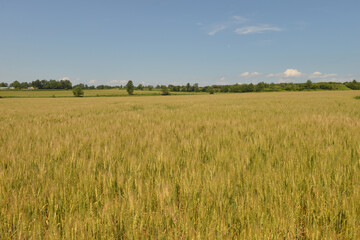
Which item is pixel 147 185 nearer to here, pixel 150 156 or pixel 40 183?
pixel 150 156

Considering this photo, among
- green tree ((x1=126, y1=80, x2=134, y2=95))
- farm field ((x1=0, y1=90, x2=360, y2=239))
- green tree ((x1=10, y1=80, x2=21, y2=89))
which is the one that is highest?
green tree ((x1=10, y1=80, x2=21, y2=89))

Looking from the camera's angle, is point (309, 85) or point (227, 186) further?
point (309, 85)

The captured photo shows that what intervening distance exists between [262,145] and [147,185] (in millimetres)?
1864

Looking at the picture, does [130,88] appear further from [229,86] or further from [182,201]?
[182,201]

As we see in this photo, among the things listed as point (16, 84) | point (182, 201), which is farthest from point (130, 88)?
point (16, 84)

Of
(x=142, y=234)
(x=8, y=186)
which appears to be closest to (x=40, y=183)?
(x=8, y=186)

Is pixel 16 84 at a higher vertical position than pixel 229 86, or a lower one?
higher

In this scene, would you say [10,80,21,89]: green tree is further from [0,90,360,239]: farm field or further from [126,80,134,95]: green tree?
[0,90,360,239]: farm field

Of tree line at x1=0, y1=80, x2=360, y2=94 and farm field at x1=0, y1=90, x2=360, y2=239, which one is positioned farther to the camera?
tree line at x1=0, y1=80, x2=360, y2=94

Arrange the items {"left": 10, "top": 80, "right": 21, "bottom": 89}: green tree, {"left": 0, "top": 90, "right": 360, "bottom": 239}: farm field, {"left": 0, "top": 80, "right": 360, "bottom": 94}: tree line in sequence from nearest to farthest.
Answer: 1. {"left": 0, "top": 90, "right": 360, "bottom": 239}: farm field
2. {"left": 0, "top": 80, "right": 360, "bottom": 94}: tree line
3. {"left": 10, "top": 80, "right": 21, "bottom": 89}: green tree

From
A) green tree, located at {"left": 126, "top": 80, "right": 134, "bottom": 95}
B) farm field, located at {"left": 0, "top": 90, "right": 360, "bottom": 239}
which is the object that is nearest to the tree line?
green tree, located at {"left": 126, "top": 80, "right": 134, "bottom": 95}

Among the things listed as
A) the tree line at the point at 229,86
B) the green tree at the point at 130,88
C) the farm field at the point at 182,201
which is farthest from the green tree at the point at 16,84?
the farm field at the point at 182,201

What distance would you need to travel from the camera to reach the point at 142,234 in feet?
3.15

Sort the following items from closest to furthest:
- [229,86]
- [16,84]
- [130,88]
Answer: [130,88] → [229,86] → [16,84]
